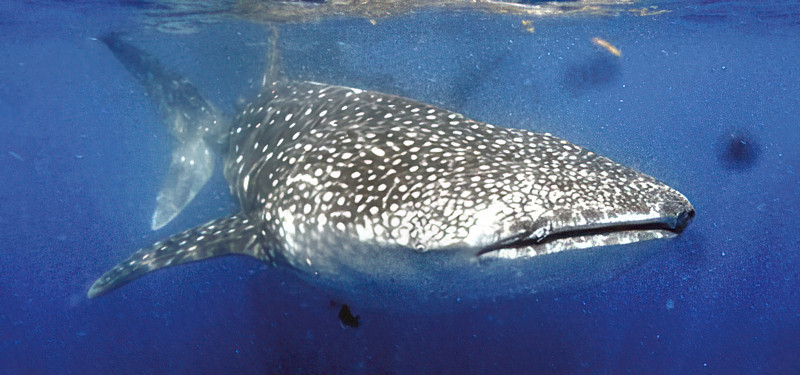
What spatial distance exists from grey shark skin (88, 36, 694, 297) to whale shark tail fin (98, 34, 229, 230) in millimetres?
2681

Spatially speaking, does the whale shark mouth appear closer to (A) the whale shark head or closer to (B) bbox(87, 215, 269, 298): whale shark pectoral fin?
(A) the whale shark head

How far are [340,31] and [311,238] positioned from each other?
44.2 feet

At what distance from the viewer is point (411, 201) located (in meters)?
2.53

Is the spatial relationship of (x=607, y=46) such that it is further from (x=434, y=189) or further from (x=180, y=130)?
(x=434, y=189)

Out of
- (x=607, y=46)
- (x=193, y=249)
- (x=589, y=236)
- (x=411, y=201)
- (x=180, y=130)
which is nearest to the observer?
(x=589, y=236)

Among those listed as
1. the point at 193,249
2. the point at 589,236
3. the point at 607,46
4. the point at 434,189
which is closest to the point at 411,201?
the point at 434,189

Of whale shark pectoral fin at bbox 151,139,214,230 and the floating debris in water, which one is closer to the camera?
whale shark pectoral fin at bbox 151,139,214,230

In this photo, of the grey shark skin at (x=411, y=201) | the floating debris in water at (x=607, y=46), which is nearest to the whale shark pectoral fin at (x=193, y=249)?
the grey shark skin at (x=411, y=201)

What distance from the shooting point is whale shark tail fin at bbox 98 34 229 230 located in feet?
21.1

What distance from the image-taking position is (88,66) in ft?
80.1

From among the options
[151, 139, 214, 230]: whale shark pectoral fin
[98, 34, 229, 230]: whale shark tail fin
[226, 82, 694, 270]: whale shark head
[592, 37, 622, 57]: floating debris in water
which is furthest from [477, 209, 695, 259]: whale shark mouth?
[592, 37, 622, 57]: floating debris in water

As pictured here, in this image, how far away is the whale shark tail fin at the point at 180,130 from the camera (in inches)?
253

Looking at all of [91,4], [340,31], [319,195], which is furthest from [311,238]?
[340,31]

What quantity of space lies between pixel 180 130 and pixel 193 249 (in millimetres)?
3803
